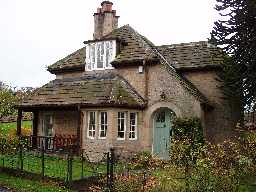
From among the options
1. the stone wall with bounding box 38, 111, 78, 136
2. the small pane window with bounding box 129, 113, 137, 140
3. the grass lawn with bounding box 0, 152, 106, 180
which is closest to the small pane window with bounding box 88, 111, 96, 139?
the grass lawn with bounding box 0, 152, 106, 180

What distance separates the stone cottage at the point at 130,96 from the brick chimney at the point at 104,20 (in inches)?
36.2

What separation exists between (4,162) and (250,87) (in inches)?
530

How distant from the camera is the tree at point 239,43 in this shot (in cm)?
2086

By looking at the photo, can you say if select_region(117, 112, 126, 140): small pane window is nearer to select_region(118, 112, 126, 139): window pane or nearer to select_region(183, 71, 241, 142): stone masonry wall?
select_region(118, 112, 126, 139): window pane

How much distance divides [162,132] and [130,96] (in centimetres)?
317

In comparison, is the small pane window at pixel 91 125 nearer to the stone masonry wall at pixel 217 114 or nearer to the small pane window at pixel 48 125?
the small pane window at pixel 48 125

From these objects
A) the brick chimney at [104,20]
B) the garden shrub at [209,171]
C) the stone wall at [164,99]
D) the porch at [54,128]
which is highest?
the brick chimney at [104,20]

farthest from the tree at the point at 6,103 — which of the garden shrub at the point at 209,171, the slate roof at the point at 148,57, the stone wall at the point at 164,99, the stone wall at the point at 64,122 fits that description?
the garden shrub at the point at 209,171

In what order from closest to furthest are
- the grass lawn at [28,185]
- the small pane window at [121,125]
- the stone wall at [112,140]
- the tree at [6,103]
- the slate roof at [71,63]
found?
the grass lawn at [28,185] → the stone wall at [112,140] → the small pane window at [121,125] → the slate roof at [71,63] → the tree at [6,103]

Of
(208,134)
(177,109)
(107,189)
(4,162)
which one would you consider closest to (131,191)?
(107,189)

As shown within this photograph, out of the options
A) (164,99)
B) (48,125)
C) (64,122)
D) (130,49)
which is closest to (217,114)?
(164,99)

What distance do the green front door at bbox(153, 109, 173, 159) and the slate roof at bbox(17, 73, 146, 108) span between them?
158 centimetres

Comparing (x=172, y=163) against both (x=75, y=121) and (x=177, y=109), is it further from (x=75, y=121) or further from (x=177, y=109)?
(x=75, y=121)

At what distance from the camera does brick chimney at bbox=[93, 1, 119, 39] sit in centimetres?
2997
